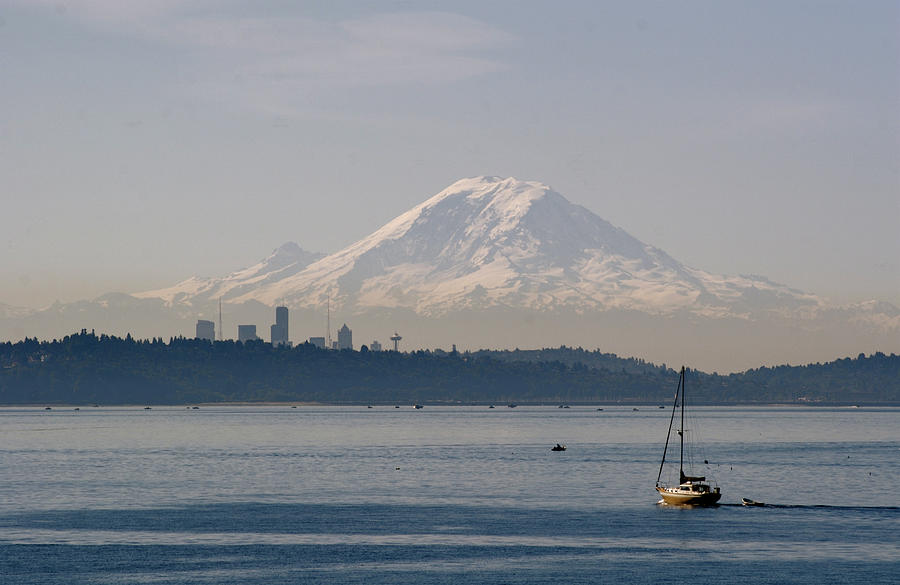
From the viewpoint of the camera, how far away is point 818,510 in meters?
154

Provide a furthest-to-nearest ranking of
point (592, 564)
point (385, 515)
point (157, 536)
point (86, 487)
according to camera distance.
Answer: point (86, 487), point (385, 515), point (157, 536), point (592, 564)

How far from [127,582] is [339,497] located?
2693 inches

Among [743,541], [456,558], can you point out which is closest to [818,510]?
[743,541]

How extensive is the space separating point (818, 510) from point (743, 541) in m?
30.0

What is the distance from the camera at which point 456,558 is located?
117688mm

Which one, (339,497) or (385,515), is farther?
(339,497)

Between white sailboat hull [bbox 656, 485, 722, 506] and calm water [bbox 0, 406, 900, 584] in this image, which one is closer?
calm water [bbox 0, 406, 900, 584]

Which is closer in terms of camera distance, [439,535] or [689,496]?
[439,535]

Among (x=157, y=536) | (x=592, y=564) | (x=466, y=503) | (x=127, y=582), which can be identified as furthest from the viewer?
(x=466, y=503)

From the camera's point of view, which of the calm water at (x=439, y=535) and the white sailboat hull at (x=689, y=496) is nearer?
the calm water at (x=439, y=535)

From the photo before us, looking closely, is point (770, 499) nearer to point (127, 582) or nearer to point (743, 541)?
point (743, 541)

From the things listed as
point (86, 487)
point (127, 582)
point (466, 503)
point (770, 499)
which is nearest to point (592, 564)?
point (127, 582)

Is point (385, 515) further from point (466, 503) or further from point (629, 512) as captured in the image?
point (629, 512)

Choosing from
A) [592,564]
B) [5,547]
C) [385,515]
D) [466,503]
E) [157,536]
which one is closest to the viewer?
[592,564]
